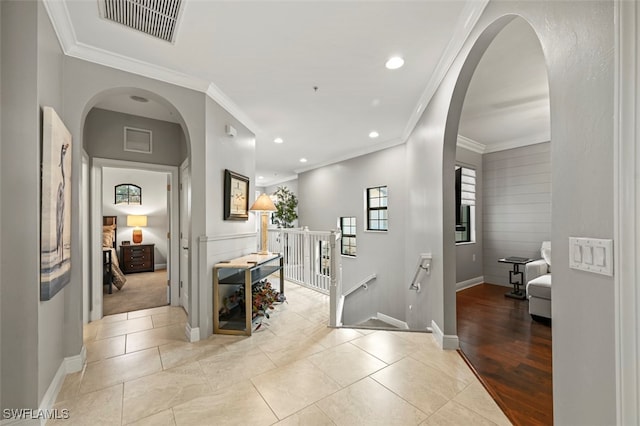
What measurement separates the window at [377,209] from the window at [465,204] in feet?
4.53

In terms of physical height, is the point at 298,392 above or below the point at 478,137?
below

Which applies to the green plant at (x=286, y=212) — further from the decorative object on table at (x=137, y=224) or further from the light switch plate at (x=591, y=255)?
the light switch plate at (x=591, y=255)

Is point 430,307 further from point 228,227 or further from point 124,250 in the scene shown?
point 124,250

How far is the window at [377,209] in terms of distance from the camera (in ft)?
17.8

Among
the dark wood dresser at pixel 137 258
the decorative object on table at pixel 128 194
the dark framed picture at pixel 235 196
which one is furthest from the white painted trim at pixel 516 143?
the decorative object on table at pixel 128 194

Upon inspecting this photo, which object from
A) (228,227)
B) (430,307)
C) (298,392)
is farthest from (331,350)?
(228,227)

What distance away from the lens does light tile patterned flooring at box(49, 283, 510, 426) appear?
1.70 meters

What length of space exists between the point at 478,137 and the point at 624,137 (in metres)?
4.70

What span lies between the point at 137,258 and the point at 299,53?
6.54m

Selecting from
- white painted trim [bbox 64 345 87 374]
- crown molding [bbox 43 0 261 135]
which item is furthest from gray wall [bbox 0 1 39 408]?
white painted trim [bbox 64 345 87 374]

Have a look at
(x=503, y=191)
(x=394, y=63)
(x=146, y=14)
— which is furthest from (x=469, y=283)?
(x=146, y=14)

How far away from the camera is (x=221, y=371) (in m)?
2.21

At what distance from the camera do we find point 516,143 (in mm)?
4965

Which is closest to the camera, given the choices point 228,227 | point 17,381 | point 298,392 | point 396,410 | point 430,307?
point 17,381
